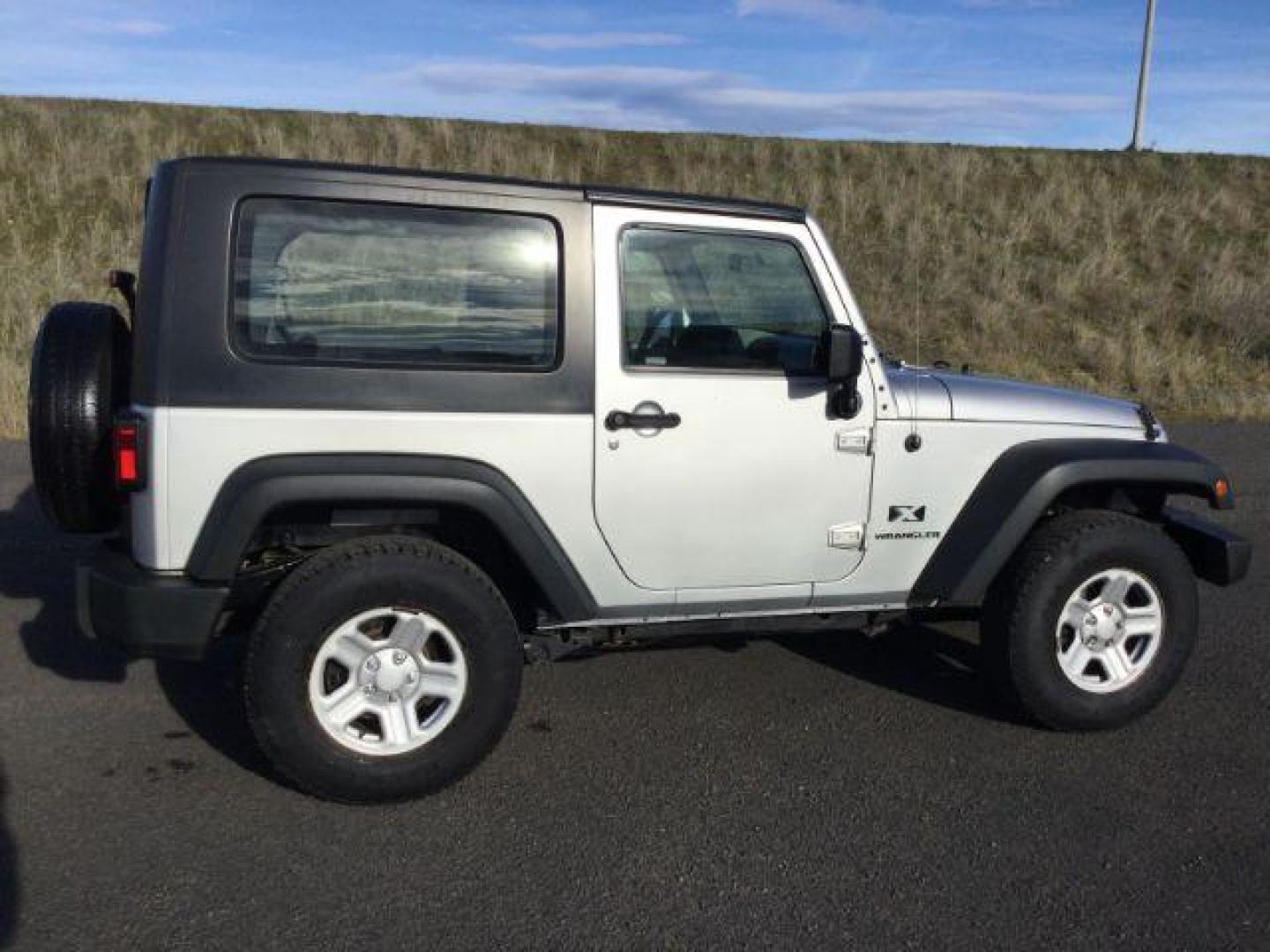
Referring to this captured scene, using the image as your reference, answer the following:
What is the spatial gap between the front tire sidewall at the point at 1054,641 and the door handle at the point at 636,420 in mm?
1490

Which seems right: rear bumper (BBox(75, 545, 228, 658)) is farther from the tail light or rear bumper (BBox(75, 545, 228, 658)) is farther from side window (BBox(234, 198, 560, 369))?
side window (BBox(234, 198, 560, 369))

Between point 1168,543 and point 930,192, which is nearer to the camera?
point 1168,543

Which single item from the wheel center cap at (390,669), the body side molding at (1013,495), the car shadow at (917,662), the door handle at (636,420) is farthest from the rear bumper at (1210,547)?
the wheel center cap at (390,669)

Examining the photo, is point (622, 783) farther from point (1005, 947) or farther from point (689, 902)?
point (1005, 947)

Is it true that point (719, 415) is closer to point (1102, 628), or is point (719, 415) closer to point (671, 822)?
point (671, 822)

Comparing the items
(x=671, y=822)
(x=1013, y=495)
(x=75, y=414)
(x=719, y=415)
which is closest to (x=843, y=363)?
(x=719, y=415)

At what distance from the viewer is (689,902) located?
3.13m

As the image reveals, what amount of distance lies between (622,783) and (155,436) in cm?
183

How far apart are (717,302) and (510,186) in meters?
0.81

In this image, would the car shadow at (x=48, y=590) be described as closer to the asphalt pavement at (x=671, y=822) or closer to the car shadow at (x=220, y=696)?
the asphalt pavement at (x=671, y=822)

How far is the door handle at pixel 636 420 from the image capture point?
377cm

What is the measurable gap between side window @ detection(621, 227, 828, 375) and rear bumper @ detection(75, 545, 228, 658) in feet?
5.00

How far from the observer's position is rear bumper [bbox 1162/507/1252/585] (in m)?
4.46

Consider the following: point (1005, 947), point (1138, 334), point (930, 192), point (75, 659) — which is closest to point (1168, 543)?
point (1005, 947)
